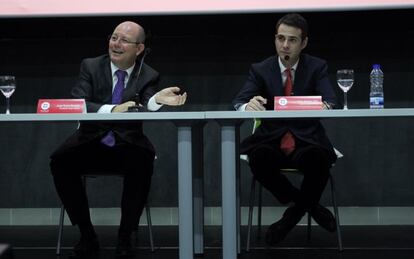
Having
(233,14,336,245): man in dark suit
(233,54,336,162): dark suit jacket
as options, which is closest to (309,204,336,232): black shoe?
(233,14,336,245): man in dark suit

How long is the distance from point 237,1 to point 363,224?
5.38 ft

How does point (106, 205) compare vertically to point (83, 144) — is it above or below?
below

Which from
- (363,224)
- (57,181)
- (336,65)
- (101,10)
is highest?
(101,10)

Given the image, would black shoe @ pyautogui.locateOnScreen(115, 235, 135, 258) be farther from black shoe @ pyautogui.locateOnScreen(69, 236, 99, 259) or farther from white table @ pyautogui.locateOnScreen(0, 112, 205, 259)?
white table @ pyautogui.locateOnScreen(0, 112, 205, 259)

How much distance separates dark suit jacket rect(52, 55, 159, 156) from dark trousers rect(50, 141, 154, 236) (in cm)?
4

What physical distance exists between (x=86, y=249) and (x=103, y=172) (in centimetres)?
37

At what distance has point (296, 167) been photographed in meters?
3.29

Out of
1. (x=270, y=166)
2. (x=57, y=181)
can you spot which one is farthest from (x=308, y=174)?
(x=57, y=181)

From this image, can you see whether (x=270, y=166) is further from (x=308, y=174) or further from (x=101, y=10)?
(x=101, y=10)

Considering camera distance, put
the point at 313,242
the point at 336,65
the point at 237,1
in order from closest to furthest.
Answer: the point at 313,242 < the point at 237,1 < the point at 336,65

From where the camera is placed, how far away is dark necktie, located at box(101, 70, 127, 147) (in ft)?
10.6

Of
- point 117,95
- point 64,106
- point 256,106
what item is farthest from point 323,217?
point 64,106

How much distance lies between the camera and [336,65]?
14.2 ft

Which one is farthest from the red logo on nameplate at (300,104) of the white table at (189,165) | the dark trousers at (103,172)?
the dark trousers at (103,172)
